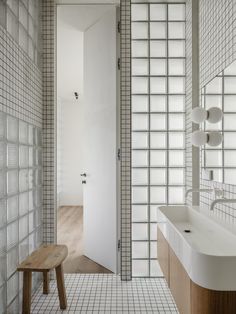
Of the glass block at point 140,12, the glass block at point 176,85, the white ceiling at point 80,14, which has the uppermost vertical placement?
the white ceiling at point 80,14

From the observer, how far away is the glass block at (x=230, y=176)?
6.07 feet

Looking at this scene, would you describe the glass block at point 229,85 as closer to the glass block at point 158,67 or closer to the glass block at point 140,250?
the glass block at point 158,67

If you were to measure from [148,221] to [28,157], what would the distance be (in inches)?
50.6

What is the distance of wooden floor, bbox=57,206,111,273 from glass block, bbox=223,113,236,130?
1902 millimetres

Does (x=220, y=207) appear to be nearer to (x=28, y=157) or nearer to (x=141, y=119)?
(x=141, y=119)

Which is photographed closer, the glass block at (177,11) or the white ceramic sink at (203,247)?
the white ceramic sink at (203,247)

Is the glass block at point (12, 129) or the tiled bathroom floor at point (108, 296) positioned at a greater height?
the glass block at point (12, 129)

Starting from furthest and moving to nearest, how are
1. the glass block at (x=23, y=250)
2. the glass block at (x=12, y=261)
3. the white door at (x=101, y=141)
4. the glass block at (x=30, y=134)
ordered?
the white door at (x=101, y=141) → the glass block at (x=30, y=134) → the glass block at (x=23, y=250) → the glass block at (x=12, y=261)

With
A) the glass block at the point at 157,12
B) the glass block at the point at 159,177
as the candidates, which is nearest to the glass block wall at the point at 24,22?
the glass block at the point at 157,12

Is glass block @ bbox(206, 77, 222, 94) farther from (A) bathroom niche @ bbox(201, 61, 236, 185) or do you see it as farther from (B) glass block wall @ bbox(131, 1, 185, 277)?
(B) glass block wall @ bbox(131, 1, 185, 277)

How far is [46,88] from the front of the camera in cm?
286

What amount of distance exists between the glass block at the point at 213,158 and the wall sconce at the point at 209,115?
232 mm

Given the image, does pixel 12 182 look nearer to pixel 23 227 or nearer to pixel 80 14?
pixel 23 227

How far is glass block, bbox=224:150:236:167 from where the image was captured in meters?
1.88
